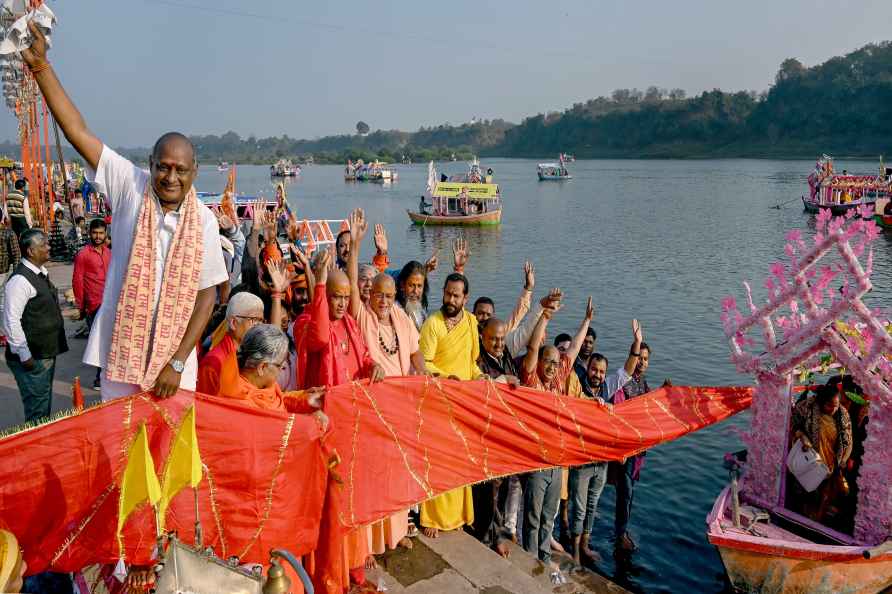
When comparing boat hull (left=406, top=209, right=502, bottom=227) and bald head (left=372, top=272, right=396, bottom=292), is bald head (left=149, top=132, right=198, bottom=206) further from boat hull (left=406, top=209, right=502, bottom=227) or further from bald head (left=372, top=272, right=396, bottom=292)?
boat hull (left=406, top=209, right=502, bottom=227)

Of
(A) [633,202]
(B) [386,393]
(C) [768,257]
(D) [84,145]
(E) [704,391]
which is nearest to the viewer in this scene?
(D) [84,145]

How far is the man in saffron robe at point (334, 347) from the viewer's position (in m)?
4.53

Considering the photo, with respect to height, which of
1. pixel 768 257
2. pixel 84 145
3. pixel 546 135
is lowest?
pixel 768 257

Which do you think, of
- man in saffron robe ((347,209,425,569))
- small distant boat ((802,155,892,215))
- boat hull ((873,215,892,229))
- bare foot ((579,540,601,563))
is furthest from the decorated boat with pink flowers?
small distant boat ((802,155,892,215))

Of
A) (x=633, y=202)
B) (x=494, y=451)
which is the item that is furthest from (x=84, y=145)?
(x=633, y=202)

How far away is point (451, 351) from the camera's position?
538 cm

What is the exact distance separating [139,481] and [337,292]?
7.12 feet

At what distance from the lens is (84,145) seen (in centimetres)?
310

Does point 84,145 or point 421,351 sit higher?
point 84,145

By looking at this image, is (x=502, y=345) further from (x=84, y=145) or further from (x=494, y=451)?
(x=84, y=145)

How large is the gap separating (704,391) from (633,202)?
49.6 m

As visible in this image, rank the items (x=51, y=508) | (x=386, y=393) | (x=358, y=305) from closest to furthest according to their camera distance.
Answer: (x=51, y=508), (x=386, y=393), (x=358, y=305)

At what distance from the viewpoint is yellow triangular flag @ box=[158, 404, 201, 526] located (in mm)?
2691

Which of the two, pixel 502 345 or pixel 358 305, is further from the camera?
pixel 502 345
